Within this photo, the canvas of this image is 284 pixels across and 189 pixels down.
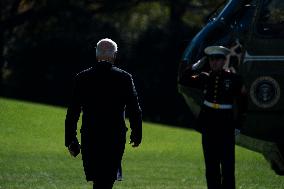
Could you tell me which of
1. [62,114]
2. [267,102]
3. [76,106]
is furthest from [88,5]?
[76,106]

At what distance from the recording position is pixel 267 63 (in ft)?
43.3

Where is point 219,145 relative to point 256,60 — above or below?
above

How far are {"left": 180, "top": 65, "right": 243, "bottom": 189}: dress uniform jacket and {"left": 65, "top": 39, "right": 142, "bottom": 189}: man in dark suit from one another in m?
1.13

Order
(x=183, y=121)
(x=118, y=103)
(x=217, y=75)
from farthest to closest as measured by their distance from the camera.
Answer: (x=183, y=121)
(x=217, y=75)
(x=118, y=103)

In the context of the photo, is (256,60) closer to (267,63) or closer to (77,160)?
(267,63)

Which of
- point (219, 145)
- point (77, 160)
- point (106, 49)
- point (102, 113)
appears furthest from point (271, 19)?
point (77, 160)

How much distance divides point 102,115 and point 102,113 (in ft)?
0.07

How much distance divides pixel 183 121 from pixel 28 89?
5.75 m

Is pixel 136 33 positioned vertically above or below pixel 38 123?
below

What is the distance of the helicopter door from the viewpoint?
13.1 metres

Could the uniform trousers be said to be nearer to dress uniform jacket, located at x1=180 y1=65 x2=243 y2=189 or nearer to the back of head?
dress uniform jacket, located at x1=180 y1=65 x2=243 y2=189

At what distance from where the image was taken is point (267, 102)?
13203 mm

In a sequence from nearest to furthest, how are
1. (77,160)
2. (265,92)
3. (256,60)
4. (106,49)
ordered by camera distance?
1. (106,49)
2. (265,92)
3. (256,60)
4. (77,160)

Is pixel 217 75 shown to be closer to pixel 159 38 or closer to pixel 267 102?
pixel 267 102
